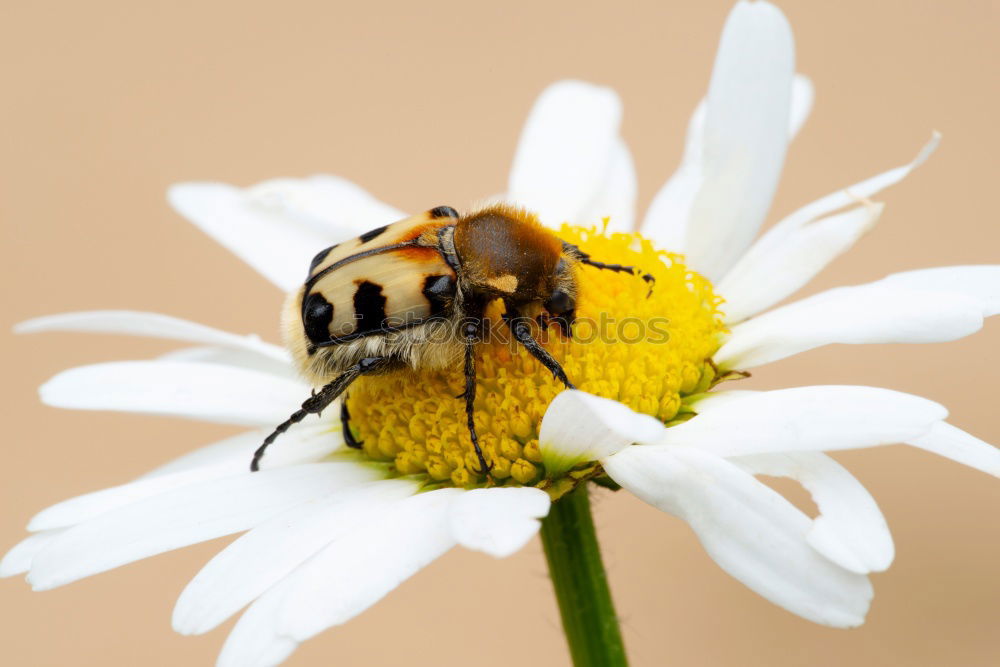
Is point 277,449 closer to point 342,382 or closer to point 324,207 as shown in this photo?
point 342,382

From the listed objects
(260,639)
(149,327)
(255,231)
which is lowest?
(260,639)

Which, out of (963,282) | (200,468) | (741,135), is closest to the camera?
(963,282)

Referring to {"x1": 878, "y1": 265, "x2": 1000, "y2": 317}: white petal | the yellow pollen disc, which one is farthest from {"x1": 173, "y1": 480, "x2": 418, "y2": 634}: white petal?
{"x1": 878, "y1": 265, "x2": 1000, "y2": 317}: white petal

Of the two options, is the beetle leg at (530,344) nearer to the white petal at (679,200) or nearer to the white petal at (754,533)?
the white petal at (754,533)

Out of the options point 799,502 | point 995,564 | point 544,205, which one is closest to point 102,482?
point 799,502

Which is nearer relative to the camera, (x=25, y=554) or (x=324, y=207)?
(x=25, y=554)

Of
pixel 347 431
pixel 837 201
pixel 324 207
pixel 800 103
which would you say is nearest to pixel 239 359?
pixel 324 207

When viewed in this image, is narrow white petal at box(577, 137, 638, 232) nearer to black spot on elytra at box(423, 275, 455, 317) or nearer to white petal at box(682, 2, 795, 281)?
white petal at box(682, 2, 795, 281)
